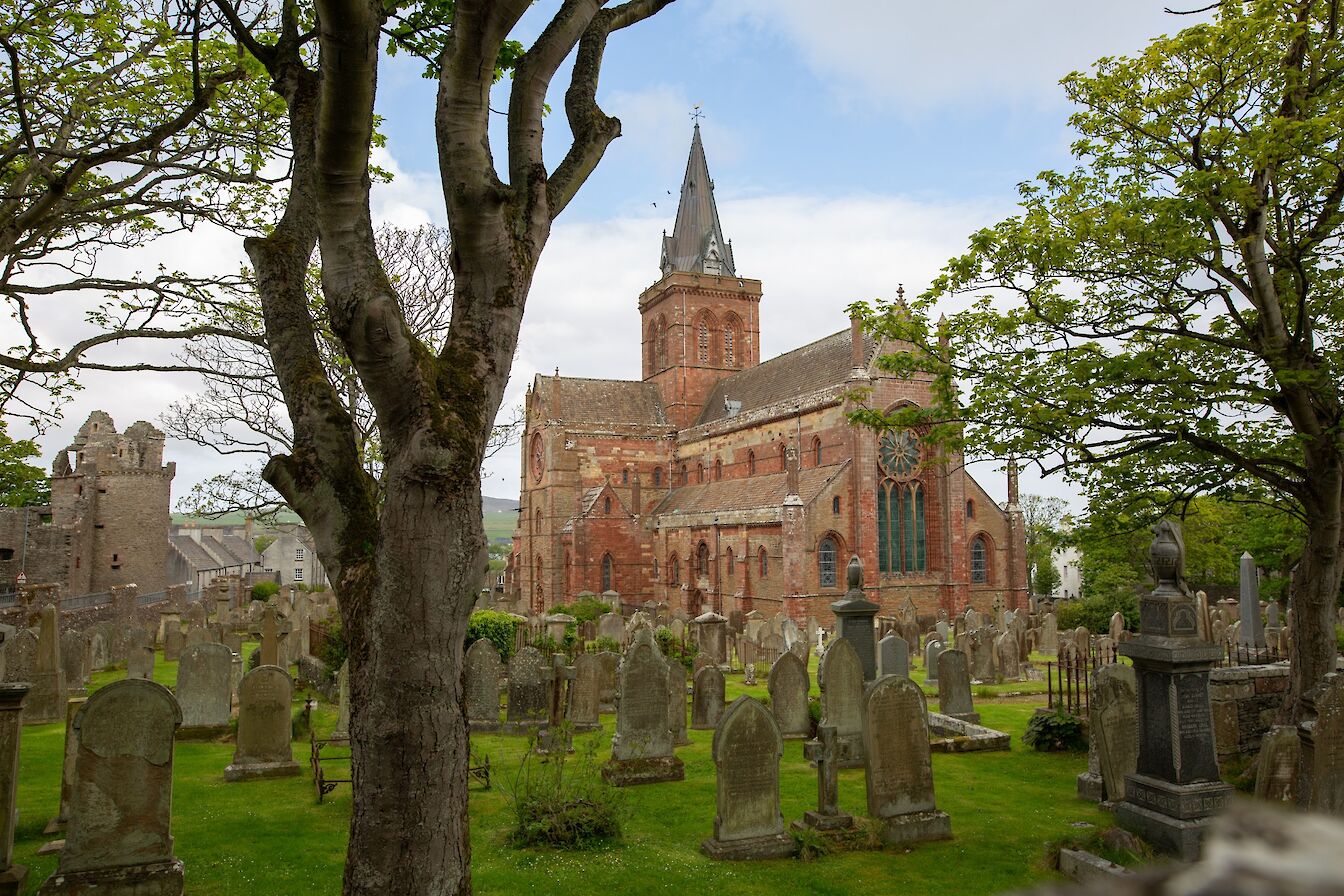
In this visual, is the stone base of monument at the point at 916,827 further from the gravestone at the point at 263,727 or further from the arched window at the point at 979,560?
the arched window at the point at 979,560

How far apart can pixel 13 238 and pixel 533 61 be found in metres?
5.93

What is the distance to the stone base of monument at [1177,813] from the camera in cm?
698

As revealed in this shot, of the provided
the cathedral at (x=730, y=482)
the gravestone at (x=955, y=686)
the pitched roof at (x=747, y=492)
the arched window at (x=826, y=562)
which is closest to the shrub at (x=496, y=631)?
the gravestone at (x=955, y=686)

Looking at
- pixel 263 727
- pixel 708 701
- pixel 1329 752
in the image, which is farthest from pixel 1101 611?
pixel 263 727

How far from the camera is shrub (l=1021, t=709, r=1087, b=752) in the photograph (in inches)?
448

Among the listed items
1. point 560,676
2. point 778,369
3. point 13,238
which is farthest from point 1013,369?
point 778,369

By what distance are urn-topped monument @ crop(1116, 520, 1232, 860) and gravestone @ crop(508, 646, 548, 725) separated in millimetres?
7802

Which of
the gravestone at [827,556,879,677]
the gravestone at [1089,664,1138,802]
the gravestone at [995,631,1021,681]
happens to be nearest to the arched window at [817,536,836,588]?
the gravestone at [995,631,1021,681]

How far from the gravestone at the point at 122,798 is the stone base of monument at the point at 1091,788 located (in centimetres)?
848

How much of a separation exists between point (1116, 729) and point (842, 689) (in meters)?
3.11

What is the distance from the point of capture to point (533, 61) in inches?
197

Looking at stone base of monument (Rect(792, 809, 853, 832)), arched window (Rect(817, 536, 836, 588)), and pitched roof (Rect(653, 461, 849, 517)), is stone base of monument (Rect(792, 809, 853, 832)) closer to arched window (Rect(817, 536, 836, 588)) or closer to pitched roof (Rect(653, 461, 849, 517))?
arched window (Rect(817, 536, 836, 588))

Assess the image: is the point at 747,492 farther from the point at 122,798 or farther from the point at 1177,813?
the point at 122,798

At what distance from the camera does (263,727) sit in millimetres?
9906
